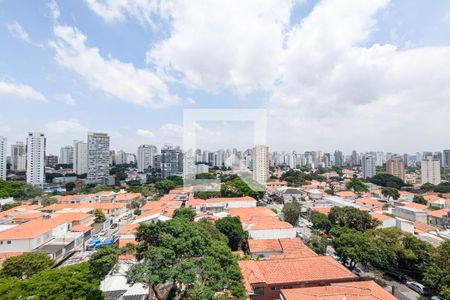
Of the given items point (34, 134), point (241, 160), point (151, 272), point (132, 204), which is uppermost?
point (34, 134)

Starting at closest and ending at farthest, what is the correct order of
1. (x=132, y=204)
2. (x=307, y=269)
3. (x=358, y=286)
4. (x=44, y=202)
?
(x=358, y=286) < (x=307, y=269) < (x=44, y=202) < (x=132, y=204)

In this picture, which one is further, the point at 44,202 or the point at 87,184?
the point at 87,184

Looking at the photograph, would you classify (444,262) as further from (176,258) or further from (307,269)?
(176,258)

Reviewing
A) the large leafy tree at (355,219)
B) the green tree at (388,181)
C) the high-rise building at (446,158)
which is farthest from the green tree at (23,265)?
the high-rise building at (446,158)

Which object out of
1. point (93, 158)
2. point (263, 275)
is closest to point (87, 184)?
point (93, 158)

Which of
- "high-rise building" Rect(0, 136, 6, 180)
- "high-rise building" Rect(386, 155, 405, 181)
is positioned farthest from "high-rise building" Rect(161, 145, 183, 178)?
"high-rise building" Rect(386, 155, 405, 181)

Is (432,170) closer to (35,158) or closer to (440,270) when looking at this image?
(440,270)

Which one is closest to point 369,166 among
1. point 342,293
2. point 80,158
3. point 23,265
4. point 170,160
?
point 170,160
